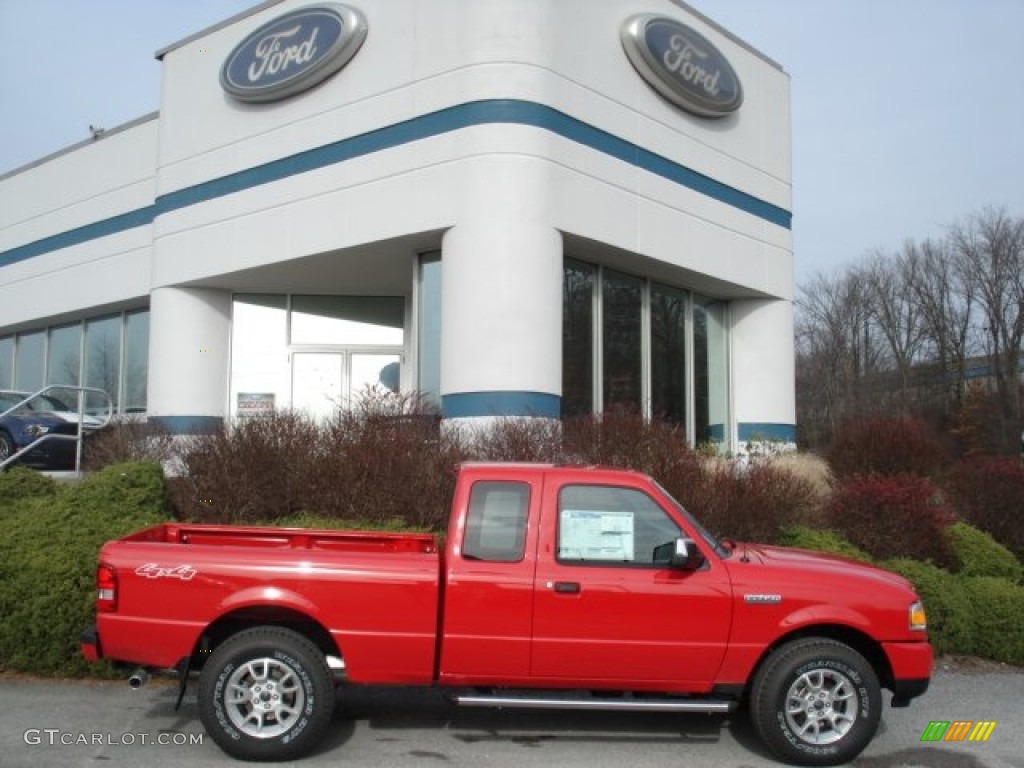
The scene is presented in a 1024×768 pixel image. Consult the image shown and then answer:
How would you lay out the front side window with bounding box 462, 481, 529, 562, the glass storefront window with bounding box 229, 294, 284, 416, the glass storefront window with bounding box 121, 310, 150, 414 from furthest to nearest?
the glass storefront window with bounding box 121, 310, 150, 414 → the glass storefront window with bounding box 229, 294, 284, 416 → the front side window with bounding box 462, 481, 529, 562

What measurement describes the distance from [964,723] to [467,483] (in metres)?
3.78

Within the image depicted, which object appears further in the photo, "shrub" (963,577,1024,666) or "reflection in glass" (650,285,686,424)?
"reflection in glass" (650,285,686,424)

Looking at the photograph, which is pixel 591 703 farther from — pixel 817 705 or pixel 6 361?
pixel 6 361

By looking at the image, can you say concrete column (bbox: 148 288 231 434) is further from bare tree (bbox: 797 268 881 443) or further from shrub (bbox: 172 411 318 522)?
bare tree (bbox: 797 268 881 443)

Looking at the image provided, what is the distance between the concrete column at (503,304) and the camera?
12508 millimetres

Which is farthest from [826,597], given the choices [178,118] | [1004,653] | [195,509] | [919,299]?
[919,299]

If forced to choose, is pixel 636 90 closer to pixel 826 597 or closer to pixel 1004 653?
pixel 1004 653

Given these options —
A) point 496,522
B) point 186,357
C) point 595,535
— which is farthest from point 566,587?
point 186,357

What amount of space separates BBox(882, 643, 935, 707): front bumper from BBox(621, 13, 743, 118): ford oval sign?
11.6 m

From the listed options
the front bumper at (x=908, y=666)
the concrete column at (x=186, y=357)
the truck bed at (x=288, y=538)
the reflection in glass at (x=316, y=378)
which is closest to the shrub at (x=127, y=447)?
the concrete column at (x=186, y=357)

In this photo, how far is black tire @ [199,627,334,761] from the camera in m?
5.06

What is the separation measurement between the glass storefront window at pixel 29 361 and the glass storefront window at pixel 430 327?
12.1 meters

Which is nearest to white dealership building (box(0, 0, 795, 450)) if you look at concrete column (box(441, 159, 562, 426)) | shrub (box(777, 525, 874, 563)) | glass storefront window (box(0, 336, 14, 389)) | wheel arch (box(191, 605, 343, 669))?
concrete column (box(441, 159, 562, 426))

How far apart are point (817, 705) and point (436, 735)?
2.27m
